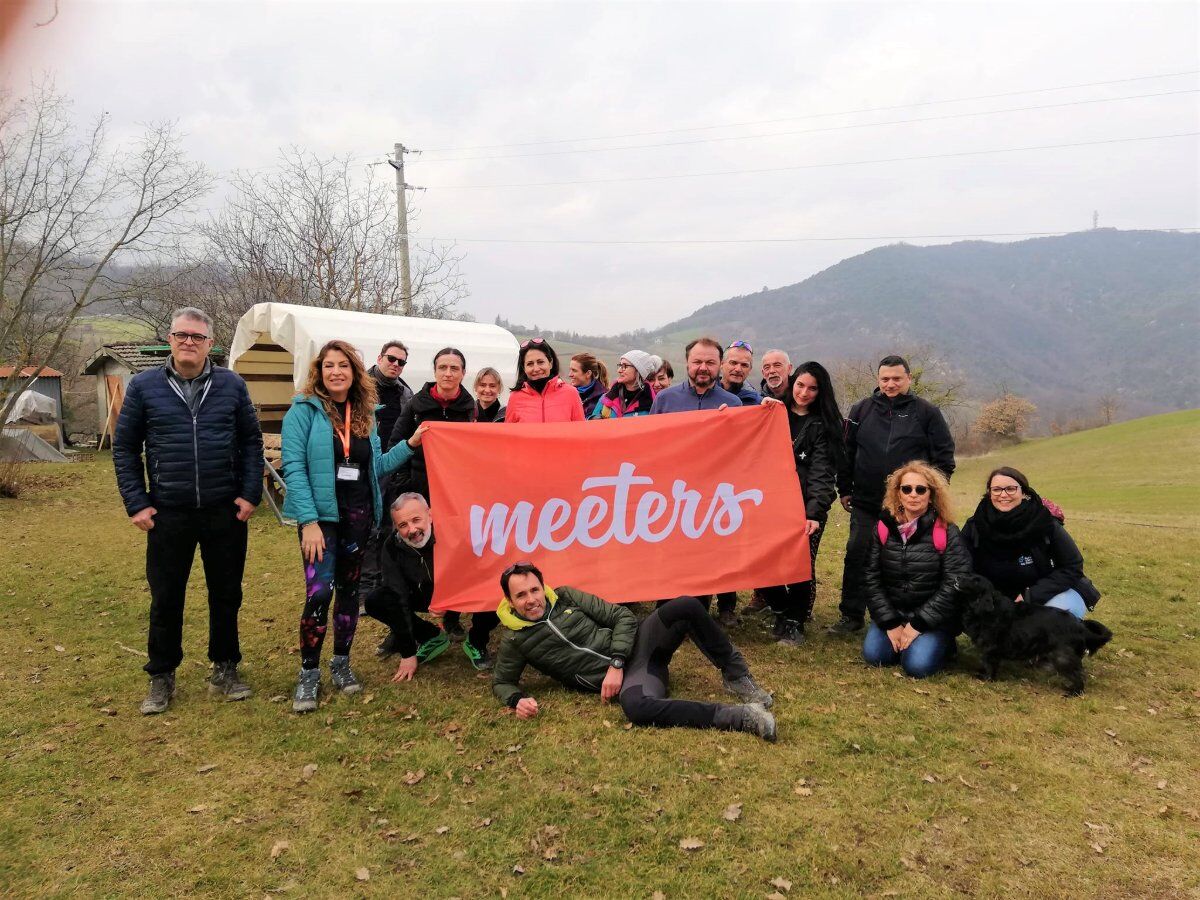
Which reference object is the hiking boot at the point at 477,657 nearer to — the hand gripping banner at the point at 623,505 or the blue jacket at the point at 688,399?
the hand gripping banner at the point at 623,505

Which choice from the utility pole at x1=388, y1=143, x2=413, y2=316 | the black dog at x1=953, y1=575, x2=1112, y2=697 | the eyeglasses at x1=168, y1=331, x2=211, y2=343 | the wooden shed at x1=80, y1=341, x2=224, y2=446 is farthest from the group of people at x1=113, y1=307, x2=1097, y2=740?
the wooden shed at x1=80, y1=341, x2=224, y2=446

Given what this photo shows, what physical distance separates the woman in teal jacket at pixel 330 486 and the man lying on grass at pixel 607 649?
1.07 metres

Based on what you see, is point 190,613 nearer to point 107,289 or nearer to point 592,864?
point 592,864

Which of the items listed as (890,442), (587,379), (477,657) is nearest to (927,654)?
(890,442)

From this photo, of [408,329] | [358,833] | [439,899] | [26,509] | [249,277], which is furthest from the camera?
[249,277]

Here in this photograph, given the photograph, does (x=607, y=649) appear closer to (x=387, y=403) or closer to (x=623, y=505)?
(x=623, y=505)

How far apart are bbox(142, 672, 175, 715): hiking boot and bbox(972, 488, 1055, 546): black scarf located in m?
5.88

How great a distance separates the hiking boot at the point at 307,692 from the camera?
4.73 m

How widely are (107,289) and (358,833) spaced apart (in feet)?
62.4

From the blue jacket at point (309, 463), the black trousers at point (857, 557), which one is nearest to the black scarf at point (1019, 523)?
the black trousers at point (857, 557)

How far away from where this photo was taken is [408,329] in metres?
12.2

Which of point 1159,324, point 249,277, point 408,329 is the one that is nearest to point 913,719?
point 408,329

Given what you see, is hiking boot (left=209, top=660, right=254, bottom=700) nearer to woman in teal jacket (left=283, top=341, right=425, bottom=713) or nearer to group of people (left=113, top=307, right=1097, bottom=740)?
group of people (left=113, top=307, right=1097, bottom=740)

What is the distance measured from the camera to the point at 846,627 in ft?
20.5
